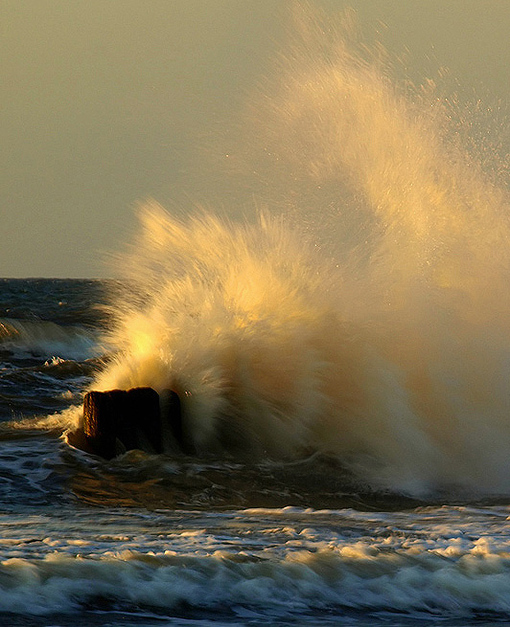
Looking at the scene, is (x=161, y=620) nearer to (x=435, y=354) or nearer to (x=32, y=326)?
(x=435, y=354)

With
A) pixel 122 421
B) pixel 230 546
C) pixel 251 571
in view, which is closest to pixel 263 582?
pixel 251 571

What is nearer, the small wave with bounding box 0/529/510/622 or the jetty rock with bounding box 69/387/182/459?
the small wave with bounding box 0/529/510/622

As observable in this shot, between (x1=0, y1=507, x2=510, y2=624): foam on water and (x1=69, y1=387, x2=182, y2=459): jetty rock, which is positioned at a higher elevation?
(x1=69, y1=387, x2=182, y2=459): jetty rock

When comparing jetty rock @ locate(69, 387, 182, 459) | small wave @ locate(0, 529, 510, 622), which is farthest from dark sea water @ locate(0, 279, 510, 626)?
jetty rock @ locate(69, 387, 182, 459)

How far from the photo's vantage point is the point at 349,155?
9.59m

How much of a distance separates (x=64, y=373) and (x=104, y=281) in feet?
18.0

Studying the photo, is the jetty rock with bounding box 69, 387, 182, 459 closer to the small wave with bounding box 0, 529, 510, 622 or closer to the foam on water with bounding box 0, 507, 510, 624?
the foam on water with bounding box 0, 507, 510, 624

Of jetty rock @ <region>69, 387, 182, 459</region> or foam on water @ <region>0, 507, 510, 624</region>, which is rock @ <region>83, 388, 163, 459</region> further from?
foam on water @ <region>0, 507, 510, 624</region>

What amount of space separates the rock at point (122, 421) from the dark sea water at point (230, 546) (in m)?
0.12

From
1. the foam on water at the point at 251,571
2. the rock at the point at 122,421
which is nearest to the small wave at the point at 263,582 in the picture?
the foam on water at the point at 251,571

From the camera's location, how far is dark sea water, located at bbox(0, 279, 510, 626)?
3.84m

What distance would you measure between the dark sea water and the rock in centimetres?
12

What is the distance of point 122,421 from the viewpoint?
6.73 metres

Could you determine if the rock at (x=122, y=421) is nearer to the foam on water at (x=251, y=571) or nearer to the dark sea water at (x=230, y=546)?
the dark sea water at (x=230, y=546)
